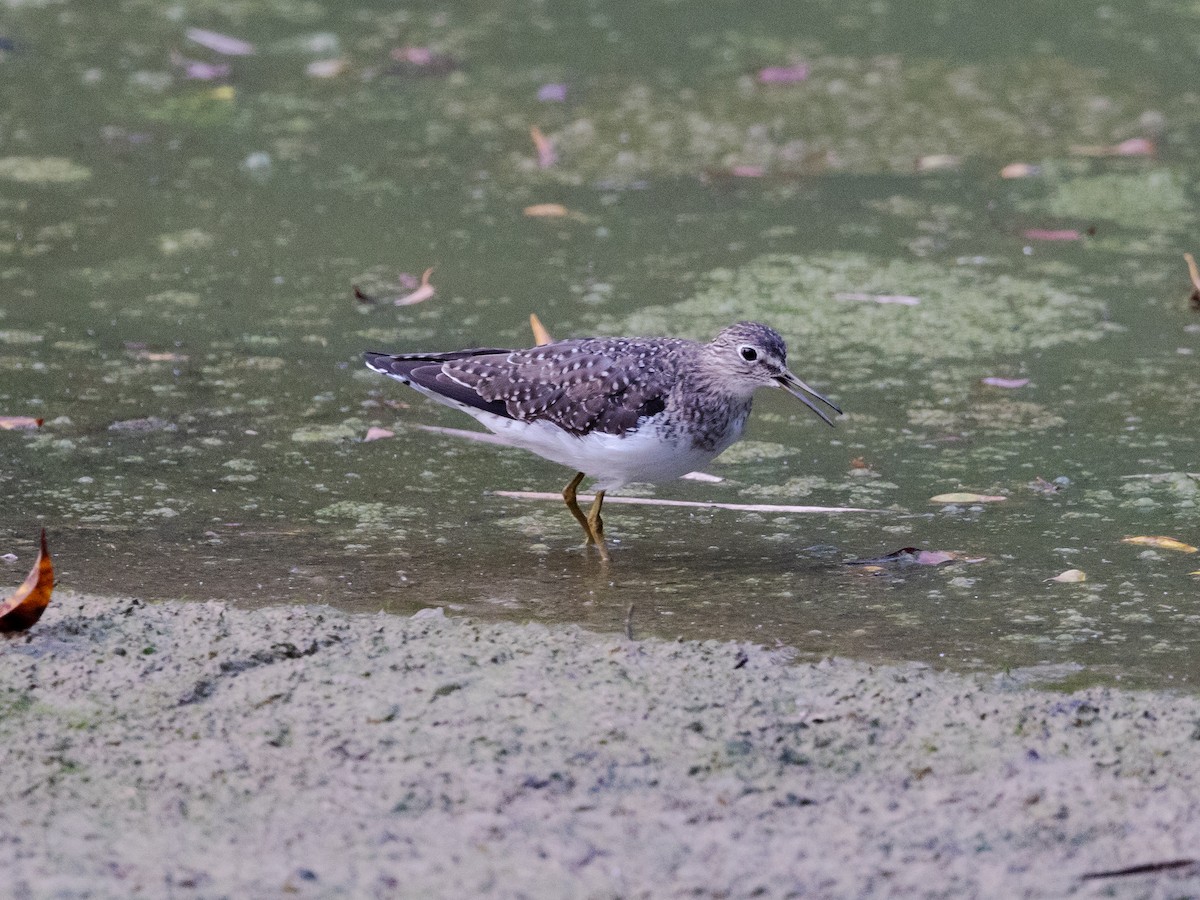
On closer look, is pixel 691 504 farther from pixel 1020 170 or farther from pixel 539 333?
pixel 1020 170

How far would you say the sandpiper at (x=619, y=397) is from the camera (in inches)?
199

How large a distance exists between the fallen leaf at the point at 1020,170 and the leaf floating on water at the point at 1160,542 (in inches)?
146

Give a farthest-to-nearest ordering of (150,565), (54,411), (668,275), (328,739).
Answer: (668,275)
(54,411)
(150,565)
(328,739)

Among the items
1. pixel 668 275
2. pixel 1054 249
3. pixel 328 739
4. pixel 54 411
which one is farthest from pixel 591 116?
pixel 328 739

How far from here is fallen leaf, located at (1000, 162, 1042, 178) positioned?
27.1 feet

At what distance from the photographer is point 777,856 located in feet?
10.6

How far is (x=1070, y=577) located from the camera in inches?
184

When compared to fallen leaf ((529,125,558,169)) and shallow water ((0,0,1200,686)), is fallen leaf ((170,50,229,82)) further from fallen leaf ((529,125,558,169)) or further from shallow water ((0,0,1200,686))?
fallen leaf ((529,125,558,169))

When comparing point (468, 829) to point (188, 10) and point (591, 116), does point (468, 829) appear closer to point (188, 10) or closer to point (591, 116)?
point (591, 116)

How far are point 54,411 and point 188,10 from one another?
5280 mm

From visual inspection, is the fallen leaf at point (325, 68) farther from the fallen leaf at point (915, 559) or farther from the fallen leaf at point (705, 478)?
the fallen leaf at point (915, 559)

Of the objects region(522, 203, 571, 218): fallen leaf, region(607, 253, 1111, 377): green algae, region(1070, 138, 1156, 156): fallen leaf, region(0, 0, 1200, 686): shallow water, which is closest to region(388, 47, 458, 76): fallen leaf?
region(0, 0, 1200, 686): shallow water

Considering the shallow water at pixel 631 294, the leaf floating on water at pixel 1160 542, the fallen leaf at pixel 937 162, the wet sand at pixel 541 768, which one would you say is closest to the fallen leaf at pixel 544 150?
the shallow water at pixel 631 294

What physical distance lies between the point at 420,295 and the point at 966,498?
2.71 meters
